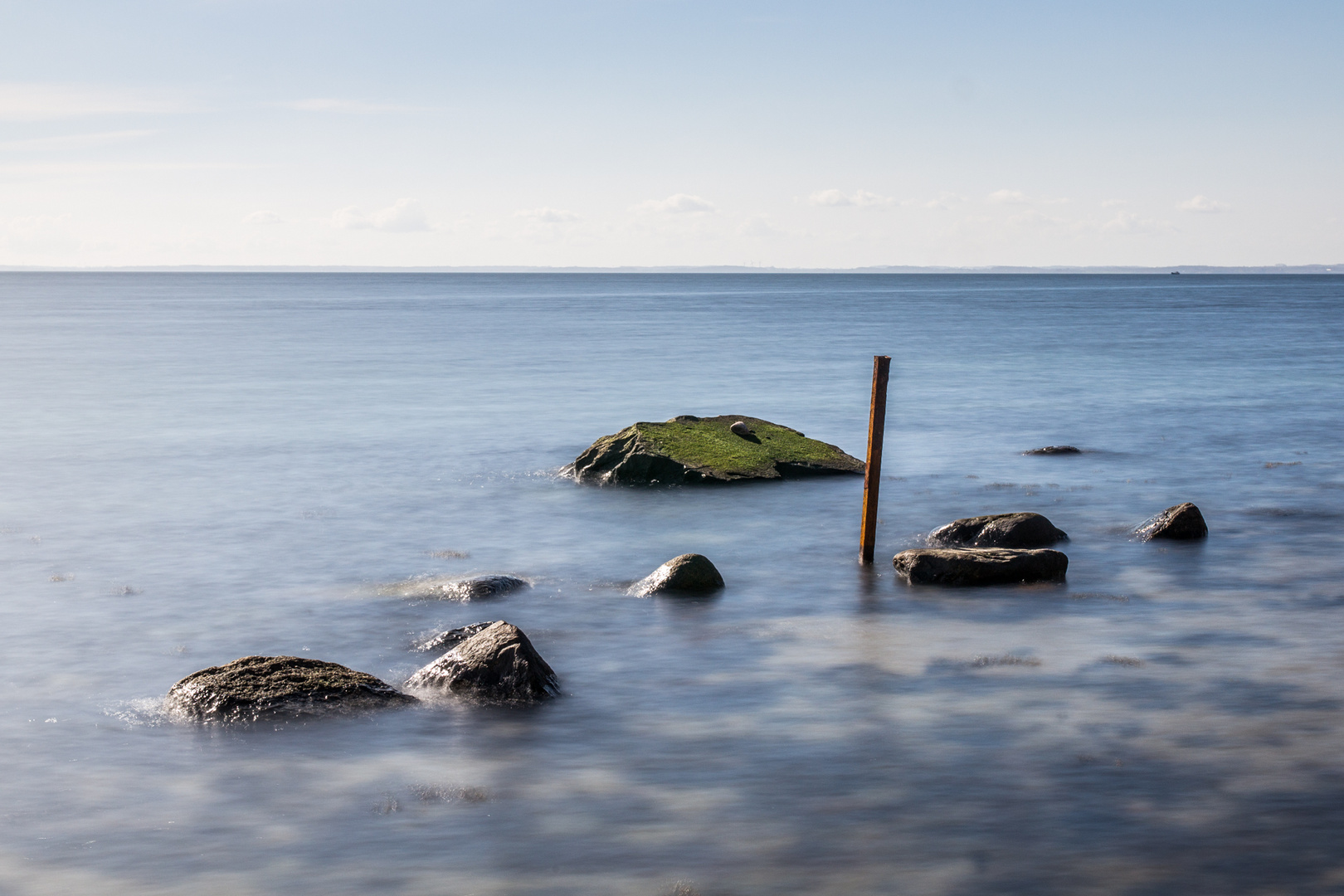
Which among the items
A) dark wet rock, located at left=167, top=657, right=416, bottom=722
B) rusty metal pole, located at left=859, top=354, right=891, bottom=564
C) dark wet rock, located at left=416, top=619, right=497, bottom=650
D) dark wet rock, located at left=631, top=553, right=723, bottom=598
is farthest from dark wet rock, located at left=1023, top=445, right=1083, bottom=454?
dark wet rock, located at left=167, top=657, right=416, bottom=722

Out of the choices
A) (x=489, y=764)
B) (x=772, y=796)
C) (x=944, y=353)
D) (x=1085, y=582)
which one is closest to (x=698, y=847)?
(x=772, y=796)

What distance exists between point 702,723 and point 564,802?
7.39ft

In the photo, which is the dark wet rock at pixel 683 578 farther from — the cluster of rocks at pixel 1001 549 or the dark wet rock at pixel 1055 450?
the dark wet rock at pixel 1055 450

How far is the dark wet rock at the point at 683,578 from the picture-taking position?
17062 mm

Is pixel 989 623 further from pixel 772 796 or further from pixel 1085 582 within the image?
pixel 772 796

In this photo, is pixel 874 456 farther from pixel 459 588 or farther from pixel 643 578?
pixel 459 588

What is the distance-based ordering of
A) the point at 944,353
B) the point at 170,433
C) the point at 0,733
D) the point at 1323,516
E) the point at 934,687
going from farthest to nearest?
the point at 944,353
the point at 170,433
the point at 1323,516
the point at 934,687
the point at 0,733

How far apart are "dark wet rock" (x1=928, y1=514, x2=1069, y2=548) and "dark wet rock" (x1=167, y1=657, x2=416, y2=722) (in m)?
9.65

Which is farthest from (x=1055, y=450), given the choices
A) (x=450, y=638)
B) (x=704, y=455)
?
(x=450, y=638)

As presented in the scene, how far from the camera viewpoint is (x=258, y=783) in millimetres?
10656

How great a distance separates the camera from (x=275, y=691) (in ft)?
39.9

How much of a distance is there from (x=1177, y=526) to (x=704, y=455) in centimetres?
943

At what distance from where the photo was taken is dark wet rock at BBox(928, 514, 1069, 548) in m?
18.6

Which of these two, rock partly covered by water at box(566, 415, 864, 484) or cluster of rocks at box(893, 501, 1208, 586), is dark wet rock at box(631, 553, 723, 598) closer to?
cluster of rocks at box(893, 501, 1208, 586)
